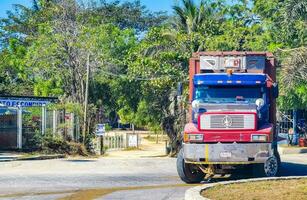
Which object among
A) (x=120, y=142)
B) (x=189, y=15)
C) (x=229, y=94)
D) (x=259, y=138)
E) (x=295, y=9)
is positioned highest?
(x=189, y=15)

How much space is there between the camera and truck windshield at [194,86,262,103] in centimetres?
1666

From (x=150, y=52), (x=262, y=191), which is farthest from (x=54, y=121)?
(x=262, y=191)

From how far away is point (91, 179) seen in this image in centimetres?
1752

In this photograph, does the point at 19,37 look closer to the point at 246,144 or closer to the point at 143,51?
the point at 143,51

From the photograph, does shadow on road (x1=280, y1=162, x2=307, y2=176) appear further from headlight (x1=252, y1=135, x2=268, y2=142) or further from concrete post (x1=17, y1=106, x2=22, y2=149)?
concrete post (x1=17, y1=106, x2=22, y2=149)

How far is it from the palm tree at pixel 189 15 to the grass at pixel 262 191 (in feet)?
81.2

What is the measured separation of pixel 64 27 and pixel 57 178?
1953 cm

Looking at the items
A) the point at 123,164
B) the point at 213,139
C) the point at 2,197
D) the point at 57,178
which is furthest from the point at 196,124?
the point at 123,164

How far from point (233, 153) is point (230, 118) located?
867 millimetres

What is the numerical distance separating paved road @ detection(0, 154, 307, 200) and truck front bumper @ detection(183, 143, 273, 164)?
93cm

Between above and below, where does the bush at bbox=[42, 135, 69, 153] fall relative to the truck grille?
below

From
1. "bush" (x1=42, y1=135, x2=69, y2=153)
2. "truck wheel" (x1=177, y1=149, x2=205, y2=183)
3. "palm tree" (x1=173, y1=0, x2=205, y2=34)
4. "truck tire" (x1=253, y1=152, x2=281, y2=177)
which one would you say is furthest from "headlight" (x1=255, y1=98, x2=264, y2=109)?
"palm tree" (x1=173, y1=0, x2=205, y2=34)

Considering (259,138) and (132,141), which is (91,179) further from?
(132,141)

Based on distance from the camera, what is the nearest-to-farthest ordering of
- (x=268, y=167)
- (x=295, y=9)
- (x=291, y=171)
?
(x=268, y=167) < (x=295, y=9) < (x=291, y=171)
